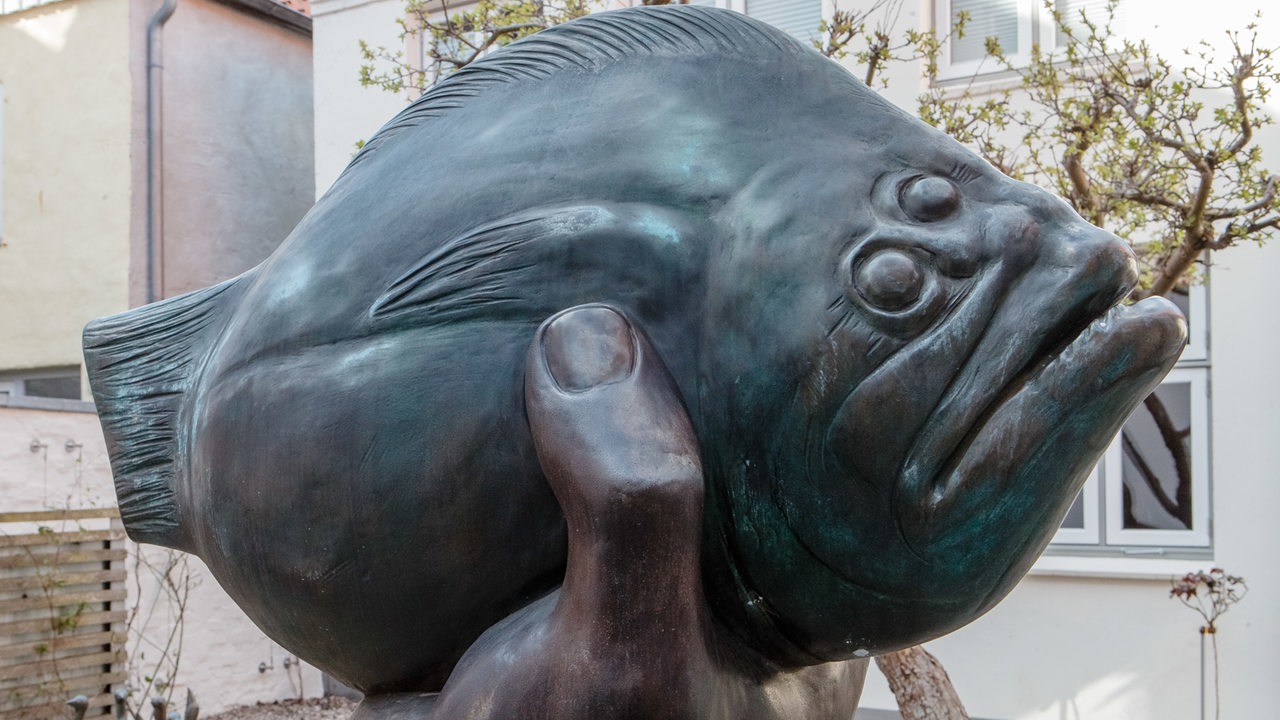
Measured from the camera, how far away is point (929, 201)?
1.40 meters

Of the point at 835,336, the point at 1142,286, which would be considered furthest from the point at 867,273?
the point at 1142,286

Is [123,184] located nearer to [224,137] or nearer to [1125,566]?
[224,137]

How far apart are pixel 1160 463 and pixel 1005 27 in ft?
8.96

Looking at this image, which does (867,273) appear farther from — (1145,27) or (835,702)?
(1145,27)

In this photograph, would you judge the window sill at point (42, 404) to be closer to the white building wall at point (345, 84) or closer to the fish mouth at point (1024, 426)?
the white building wall at point (345, 84)

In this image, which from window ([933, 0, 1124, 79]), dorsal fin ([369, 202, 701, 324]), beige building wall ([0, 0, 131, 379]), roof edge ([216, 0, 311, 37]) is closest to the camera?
dorsal fin ([369, 202, 701, 324])

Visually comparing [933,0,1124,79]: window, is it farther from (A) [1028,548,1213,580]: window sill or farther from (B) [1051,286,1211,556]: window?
(A) [1028,548,1213,580]: window sill

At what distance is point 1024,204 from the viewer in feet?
4.62

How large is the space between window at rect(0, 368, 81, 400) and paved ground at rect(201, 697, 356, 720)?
Answer: 9.56 feet

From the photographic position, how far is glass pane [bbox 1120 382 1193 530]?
6.97m

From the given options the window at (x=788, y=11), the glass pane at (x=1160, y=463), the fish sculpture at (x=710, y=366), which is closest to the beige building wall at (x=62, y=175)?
the window at (x=788, y=11)

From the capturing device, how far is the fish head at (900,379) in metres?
1.33

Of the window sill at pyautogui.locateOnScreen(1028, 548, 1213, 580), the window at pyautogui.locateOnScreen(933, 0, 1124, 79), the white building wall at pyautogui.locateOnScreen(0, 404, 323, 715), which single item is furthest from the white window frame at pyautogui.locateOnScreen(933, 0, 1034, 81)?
the white building wall at pyautogui.locateOnScreen(0, 404, 323, 715)

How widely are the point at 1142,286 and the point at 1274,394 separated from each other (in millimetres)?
2025
